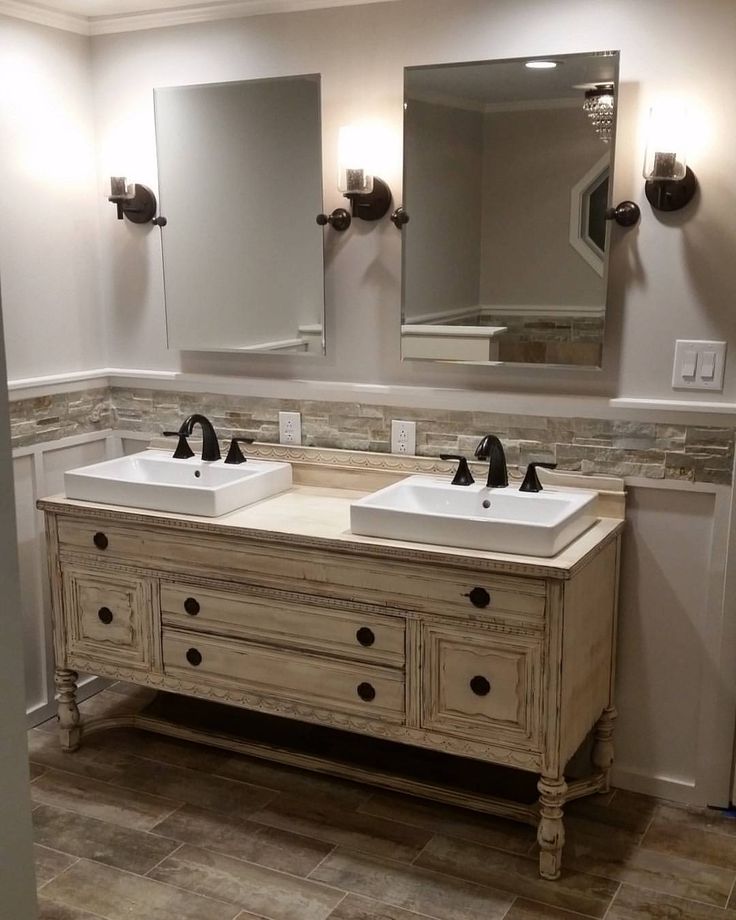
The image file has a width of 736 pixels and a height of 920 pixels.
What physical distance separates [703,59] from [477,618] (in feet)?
4.82

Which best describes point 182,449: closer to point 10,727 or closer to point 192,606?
point 192,606

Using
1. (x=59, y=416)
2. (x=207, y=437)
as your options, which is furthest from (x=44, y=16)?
(x=207, y=437)

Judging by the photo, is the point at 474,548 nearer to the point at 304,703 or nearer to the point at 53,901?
the point at 304,703

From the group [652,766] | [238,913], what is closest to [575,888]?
[652,766]

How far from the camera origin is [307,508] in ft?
9.23

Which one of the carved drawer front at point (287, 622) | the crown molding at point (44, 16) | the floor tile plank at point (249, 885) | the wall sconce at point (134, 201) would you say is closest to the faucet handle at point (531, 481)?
the carved drawer front at point (287, 622)

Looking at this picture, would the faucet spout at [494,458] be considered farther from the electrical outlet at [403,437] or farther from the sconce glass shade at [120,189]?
the sconce glass shade at [120,189]

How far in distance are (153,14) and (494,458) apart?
1.74 meters

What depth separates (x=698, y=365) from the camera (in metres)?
2.57

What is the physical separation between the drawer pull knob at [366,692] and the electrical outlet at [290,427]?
872 millimetres

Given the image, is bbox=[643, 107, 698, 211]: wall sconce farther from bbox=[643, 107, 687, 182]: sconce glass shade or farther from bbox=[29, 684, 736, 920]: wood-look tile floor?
bbox=[29, 684, 736, 920]: wood-look tile floor

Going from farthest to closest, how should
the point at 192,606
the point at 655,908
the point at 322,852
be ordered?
the point at 192,606
the point at 322,852
the point at 655,908

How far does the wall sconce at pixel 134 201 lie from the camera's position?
3156 millimetres

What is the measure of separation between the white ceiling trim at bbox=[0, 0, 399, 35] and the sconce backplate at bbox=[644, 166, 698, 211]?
3.03ft
